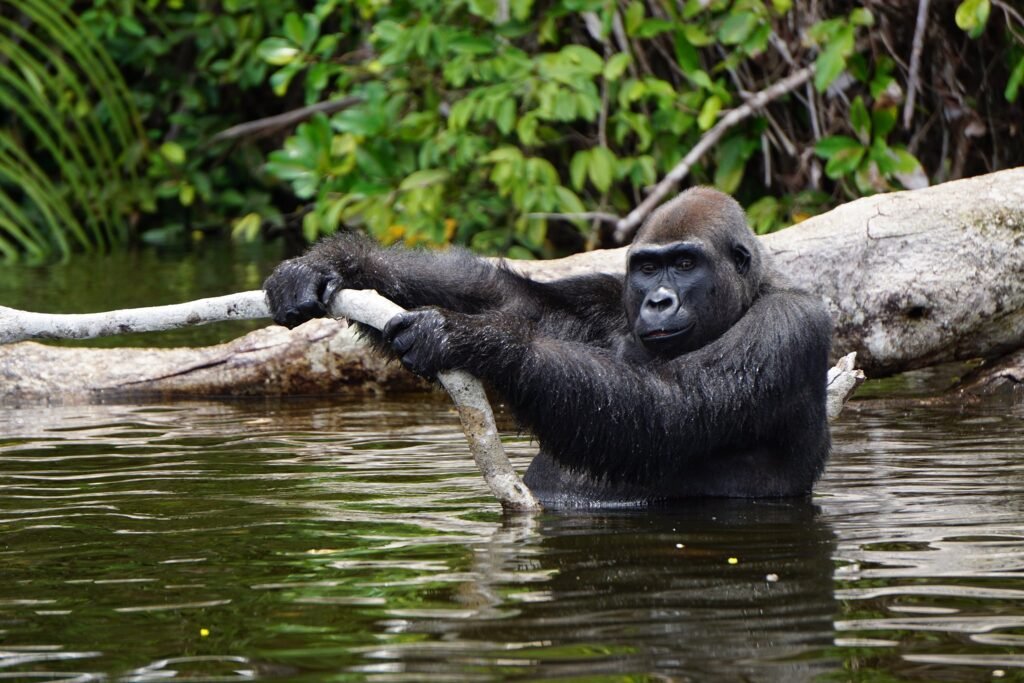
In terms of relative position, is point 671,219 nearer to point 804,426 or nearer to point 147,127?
point 804,426

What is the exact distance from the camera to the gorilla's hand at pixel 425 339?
18.6ft

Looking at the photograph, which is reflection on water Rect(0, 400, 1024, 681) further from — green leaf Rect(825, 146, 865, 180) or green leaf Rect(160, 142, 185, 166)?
green leaf Rect(160, 142, 185, 166)

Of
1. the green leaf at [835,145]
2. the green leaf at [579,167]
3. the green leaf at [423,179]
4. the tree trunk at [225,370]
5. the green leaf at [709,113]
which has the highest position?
the green leaf at [709,113]

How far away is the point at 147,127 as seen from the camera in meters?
20.3

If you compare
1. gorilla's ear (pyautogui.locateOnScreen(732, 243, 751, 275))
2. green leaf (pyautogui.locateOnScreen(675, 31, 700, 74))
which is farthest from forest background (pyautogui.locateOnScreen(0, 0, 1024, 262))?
gorilla's ear (pyautogui.locateOnScreen(732, 243, 751, 275))

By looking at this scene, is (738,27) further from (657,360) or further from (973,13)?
(657,360)

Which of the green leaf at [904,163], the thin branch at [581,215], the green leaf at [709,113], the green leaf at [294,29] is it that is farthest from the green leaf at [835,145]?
the green leaf at [294,29]

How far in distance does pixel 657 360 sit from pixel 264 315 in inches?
57.3

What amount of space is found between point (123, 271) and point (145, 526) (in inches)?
426

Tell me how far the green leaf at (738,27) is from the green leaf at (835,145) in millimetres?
914

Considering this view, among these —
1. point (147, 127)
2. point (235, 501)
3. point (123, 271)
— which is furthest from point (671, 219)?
point (147, 127)

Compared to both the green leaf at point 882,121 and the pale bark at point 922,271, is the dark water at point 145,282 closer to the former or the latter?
the green leaf at point 882,121

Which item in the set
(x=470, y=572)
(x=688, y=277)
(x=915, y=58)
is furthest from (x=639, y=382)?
(x=915, y=58)

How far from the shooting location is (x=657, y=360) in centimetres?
619
